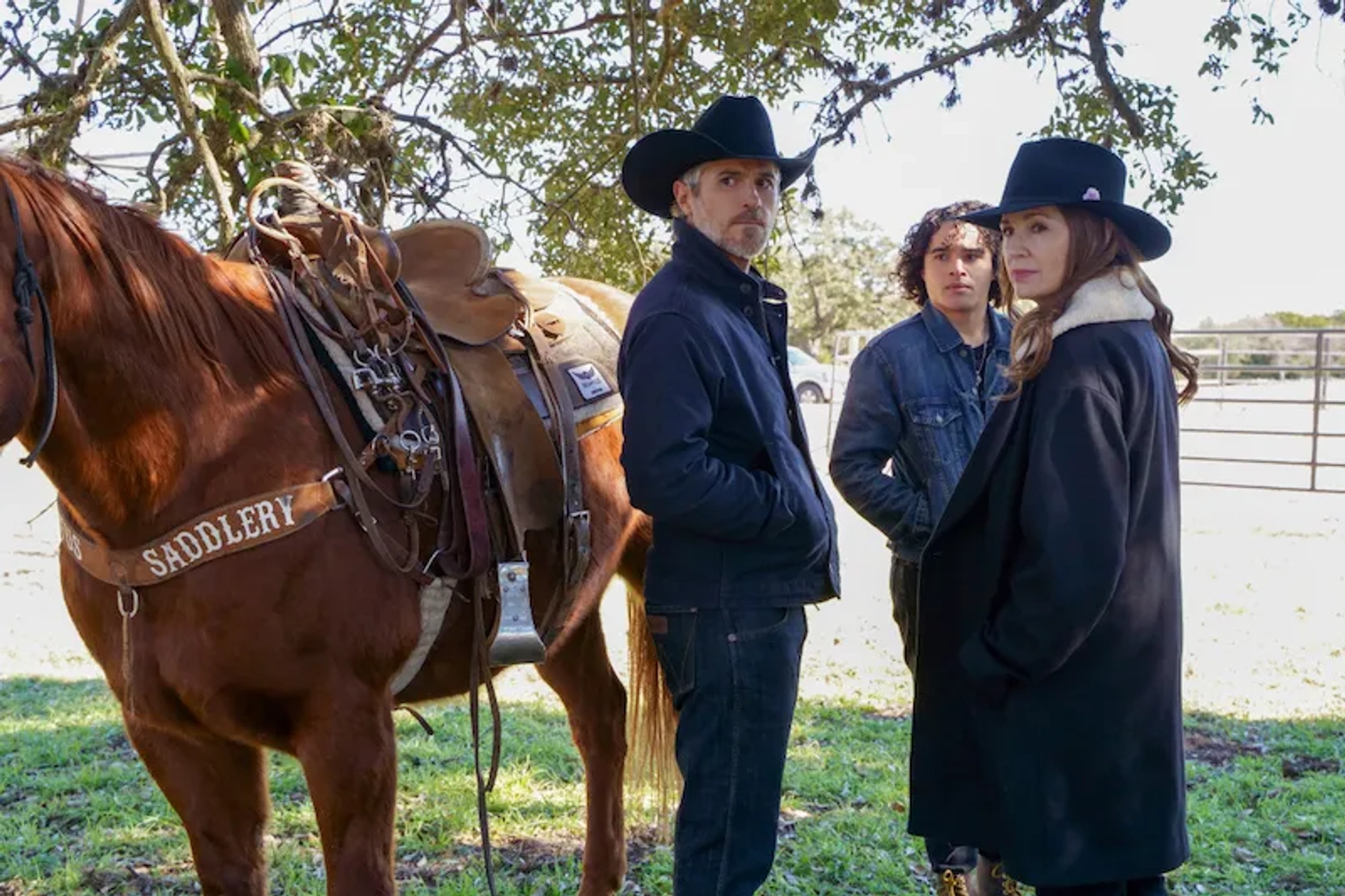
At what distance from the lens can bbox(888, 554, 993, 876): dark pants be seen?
3076 mm

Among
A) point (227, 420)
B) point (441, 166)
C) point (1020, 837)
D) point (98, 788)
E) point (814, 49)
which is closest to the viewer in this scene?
point (1020, 837)

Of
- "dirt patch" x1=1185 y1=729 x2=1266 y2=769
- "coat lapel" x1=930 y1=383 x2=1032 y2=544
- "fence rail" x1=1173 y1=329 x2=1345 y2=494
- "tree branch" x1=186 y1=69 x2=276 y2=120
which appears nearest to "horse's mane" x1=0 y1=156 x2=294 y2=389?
"coat lapel" x1=930 y1=383 x2=1032 y2=544

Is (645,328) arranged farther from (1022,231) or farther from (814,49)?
(814,49)

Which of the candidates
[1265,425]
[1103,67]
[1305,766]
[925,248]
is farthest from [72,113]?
[1265,425]

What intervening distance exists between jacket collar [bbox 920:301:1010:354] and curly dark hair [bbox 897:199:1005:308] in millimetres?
46

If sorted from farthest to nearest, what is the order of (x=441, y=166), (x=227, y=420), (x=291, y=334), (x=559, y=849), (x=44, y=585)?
(x=44, y=585)
(x=441, y=166)
(x=559, y=849)
(x=291, y=334)
(x=227, y=420)

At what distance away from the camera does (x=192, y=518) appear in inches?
87.4

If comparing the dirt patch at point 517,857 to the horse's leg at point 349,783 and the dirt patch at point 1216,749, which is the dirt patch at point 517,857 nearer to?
the horse's leg at point 349,783

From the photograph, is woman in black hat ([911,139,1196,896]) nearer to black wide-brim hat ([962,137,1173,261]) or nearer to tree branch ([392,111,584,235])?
black wide-brim hat ([962,137,1173,261])

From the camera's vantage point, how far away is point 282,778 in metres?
4.57

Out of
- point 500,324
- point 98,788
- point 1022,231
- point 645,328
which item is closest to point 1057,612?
point 1022,231

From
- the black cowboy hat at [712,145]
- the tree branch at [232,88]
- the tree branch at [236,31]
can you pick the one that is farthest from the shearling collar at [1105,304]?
the tree branch at [236,31]

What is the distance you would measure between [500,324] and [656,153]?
59 centimetres

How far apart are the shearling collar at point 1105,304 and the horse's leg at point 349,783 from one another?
1445 mm
